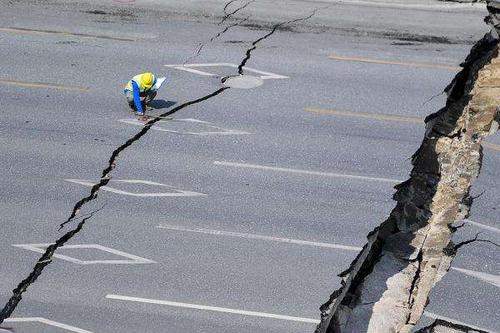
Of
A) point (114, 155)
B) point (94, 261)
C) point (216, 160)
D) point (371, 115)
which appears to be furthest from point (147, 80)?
point (94, 261)

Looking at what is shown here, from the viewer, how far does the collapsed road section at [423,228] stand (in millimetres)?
11586

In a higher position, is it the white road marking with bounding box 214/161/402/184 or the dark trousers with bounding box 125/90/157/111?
the dark trousers with bounding box 125/90/157/111

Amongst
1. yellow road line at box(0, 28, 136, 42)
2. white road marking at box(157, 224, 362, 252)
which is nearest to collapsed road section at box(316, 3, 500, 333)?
white road marking at box(157, 224, 362, 252)

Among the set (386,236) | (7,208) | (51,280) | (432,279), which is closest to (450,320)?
(432,279)

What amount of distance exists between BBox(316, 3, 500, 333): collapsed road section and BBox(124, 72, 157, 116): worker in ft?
16.4

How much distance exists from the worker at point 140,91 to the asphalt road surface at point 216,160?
32 centimetres

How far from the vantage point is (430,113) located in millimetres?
16219

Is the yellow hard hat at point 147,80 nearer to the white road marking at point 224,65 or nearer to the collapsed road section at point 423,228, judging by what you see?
the white road marking at point 224,65

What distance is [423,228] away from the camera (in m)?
13.2

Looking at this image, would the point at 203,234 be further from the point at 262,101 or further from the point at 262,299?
the point at 262,101

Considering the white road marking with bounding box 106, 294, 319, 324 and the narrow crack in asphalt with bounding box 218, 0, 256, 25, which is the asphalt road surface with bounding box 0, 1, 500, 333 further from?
the narrow crack in asphalt with bounding box 218, 0, 256, 25

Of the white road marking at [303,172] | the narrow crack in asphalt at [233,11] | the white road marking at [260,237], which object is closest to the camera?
the white road marking at [260,237]

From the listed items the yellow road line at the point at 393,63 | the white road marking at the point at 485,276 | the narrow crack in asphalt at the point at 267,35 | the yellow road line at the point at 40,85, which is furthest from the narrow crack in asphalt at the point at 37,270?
the yellow road line at the point at 393,63

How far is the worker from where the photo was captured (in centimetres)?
1584
